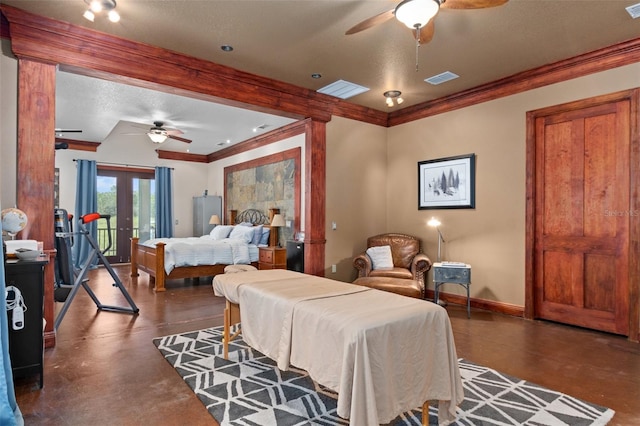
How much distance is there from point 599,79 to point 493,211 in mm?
1774

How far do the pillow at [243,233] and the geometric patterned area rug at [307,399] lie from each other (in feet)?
13.3

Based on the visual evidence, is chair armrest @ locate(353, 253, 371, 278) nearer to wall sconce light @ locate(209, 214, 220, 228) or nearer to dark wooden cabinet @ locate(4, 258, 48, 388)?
dark wooden cabinet @ locate(4, 258, 48, 388)

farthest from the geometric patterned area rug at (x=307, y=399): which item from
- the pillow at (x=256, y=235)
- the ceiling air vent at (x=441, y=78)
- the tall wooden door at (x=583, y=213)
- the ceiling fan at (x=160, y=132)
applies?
the ceiling fan at (x=160, y=132)

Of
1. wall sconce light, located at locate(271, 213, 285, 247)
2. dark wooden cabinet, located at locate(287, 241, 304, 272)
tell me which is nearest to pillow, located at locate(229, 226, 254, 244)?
wall sconce light, located at locate(271, 213, 285, 247)

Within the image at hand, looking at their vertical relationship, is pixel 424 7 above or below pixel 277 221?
above

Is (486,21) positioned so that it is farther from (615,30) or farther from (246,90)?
(246,90)

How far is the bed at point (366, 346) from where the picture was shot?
1754 millimetres

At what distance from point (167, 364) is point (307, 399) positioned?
1277 millimetres

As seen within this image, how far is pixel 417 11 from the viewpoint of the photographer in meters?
2.54

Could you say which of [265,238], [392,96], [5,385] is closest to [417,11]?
[392,96]

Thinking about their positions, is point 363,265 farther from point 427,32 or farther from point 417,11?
point 417,11

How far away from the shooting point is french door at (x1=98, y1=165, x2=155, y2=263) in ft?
28.6

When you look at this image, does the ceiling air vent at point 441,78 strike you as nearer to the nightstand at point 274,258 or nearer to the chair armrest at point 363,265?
the chair armrest at point 363,265

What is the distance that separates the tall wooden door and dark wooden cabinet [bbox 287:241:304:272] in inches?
118
